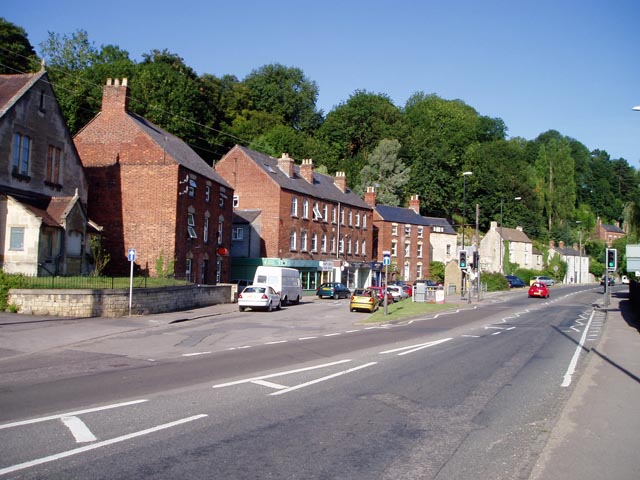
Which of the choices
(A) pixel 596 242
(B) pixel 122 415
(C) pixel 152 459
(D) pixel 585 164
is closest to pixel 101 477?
(C) pixel 152 459

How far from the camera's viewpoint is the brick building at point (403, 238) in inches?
2662

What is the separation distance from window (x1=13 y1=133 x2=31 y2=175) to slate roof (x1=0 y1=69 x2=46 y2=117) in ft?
4.86

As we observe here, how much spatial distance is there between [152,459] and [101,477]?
74cm

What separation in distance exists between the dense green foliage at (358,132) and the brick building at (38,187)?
23.6 m

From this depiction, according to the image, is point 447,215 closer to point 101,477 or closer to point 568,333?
point 568,333

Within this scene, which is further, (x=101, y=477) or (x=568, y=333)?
(x=568, y=333)

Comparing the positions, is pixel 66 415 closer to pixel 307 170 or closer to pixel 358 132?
pixel 307 170

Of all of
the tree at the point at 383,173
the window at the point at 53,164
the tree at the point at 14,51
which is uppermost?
the tree at the point at 14,51

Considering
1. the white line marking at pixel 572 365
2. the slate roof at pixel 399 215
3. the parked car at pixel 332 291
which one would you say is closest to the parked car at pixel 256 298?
the parked car at pixel 332 291

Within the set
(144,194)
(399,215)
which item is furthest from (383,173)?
(144,194)

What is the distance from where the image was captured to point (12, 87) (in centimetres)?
3102

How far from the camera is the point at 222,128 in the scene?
7231 centimetres

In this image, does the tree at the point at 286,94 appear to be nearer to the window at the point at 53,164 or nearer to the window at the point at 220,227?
the window at the point at 220,227

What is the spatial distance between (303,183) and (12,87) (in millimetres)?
28114
